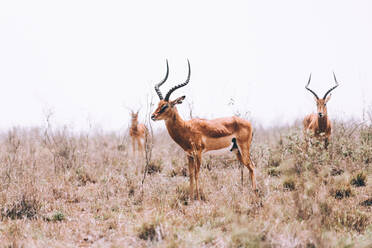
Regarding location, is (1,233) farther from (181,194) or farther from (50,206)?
(181,194)

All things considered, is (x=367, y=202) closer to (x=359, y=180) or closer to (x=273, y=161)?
(x=359, y=180)

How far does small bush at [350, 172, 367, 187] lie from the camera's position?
24.5 feet

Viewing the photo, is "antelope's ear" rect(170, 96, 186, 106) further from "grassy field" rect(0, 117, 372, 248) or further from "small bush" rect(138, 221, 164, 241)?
"small bush" rect(138, 221, 164, 241)

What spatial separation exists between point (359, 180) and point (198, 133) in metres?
4.24

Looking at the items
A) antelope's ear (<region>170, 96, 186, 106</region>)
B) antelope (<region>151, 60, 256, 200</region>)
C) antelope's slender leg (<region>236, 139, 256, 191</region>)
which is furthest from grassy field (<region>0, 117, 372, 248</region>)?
antelope's ear (<region>170, 96, 186, 106</region>)

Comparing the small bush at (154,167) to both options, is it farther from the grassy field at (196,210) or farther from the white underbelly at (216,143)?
the white underbelly at (216,143)

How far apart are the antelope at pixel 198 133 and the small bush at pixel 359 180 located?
2.72 metres

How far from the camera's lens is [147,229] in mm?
4566

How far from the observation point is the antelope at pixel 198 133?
6445 millimetres

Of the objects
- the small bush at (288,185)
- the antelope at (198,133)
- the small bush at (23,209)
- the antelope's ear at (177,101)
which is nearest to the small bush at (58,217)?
the small bush at (23,209)

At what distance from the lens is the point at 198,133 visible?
6578 mm

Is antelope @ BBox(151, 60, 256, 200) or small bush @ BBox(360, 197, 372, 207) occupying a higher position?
antelope @ BBox(151, 60, 256, 200)

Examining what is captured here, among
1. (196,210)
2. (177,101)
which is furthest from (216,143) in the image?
(196,210)

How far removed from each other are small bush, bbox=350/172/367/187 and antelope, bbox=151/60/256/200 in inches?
107
